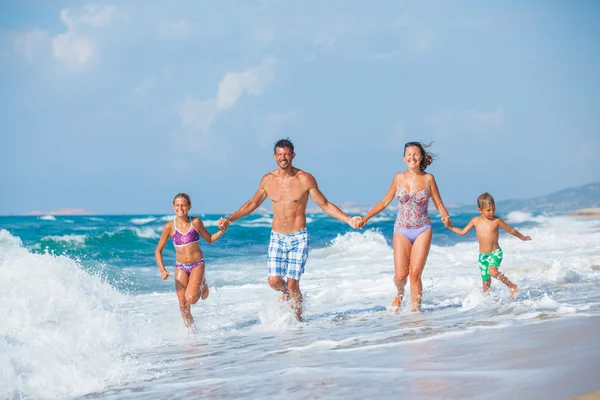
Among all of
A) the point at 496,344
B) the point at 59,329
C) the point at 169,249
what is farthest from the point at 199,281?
the point at 169,249

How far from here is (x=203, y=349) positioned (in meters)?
6.45

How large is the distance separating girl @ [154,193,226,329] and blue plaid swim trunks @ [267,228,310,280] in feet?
2.24

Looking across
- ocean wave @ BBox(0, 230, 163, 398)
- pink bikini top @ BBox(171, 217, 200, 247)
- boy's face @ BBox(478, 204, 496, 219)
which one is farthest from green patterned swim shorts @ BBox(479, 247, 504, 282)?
ocean wave @ BBox(0, 230, 163, 398)

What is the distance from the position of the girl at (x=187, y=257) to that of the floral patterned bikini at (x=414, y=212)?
79.5 inches

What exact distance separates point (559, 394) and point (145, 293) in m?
9.61

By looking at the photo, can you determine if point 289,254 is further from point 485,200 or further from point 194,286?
point 485,200

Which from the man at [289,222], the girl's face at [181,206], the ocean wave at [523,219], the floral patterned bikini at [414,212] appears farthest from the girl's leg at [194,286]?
the ocean wave at [523,219]

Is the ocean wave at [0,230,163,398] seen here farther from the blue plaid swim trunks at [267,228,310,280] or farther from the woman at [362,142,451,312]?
the woman at [362,142,451,312]

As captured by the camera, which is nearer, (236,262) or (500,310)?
(500,310)

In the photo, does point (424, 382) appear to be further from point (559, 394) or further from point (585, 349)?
point (585, 349)

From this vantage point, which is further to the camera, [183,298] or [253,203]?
[253,203]

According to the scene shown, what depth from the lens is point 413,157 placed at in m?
7.57

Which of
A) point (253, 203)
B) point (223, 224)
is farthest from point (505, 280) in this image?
point (223, 224)

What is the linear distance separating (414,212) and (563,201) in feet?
435
